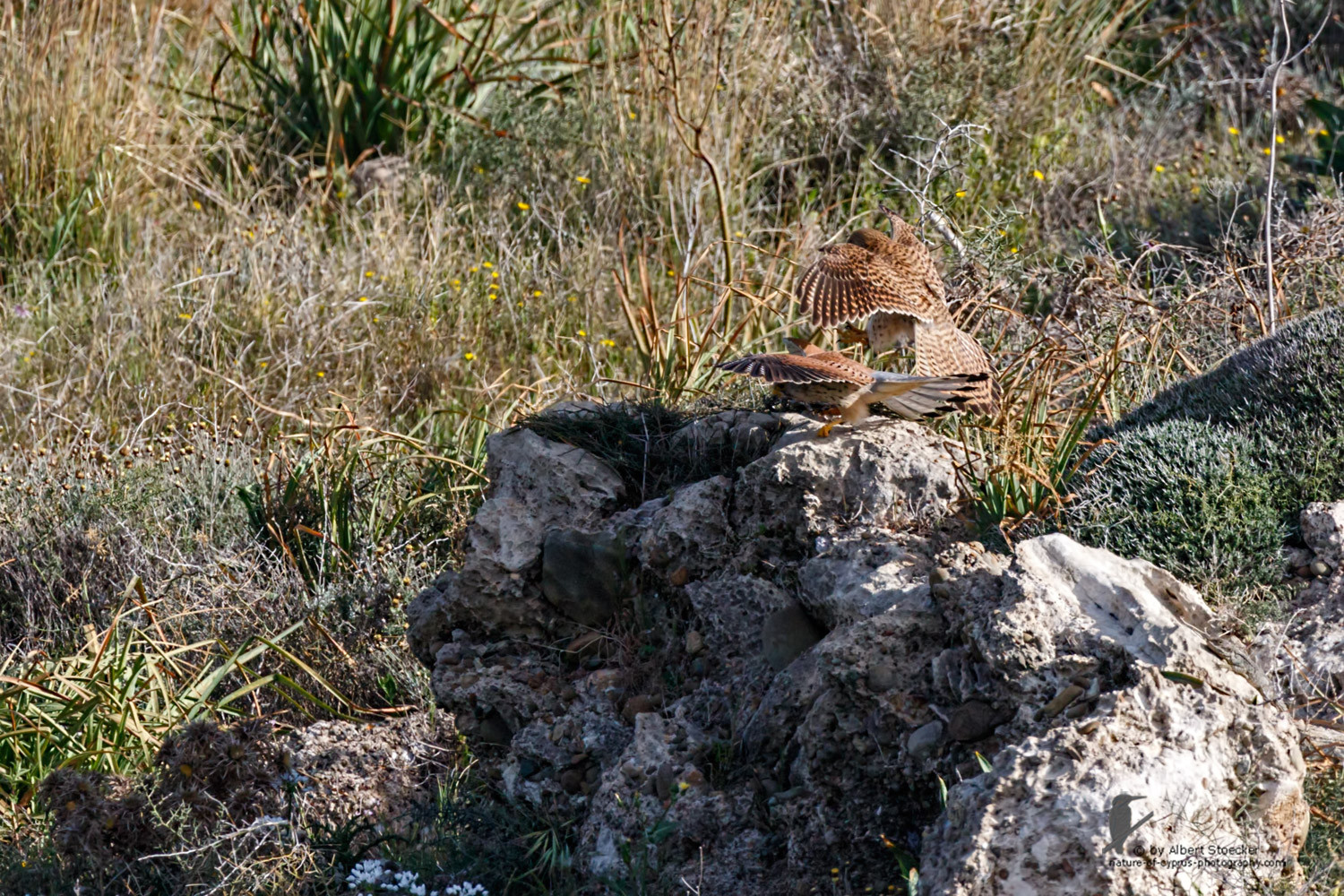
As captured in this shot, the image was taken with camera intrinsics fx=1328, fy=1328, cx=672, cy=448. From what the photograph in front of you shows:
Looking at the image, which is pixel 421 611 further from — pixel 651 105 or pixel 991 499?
pixel 651 105

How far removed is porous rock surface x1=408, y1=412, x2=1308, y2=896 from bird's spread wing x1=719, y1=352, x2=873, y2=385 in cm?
22

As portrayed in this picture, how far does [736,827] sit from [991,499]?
1.21 metres

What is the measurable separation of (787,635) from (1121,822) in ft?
3.82

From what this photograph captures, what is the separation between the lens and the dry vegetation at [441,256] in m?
4.73

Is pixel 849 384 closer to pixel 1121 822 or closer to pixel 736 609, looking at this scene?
pixel 736 609

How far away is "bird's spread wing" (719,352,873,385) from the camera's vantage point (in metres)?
3.52

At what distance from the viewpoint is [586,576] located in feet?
13.2

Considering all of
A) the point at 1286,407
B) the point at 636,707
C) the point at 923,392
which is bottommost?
the point at 636,707

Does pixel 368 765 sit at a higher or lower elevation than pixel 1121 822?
lower

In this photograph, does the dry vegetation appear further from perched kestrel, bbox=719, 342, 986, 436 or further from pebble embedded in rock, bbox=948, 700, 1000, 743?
pebble embedded in rock, bbox=948, 700, 1000, 743

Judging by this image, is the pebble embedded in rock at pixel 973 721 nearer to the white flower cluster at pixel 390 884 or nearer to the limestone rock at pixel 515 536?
the white flower cluster at pixel 390 884

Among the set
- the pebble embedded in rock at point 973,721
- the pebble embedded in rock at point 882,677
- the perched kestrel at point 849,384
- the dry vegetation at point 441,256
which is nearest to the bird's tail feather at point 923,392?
the perched kestrel at point 849,384

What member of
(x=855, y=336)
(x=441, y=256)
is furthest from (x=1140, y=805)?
(x=441, y=256)

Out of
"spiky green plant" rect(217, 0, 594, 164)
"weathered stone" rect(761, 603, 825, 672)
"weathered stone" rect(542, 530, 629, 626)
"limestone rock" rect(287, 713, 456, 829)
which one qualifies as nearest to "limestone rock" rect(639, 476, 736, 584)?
"weathered stone" rect(542, 530, 629, 626)
